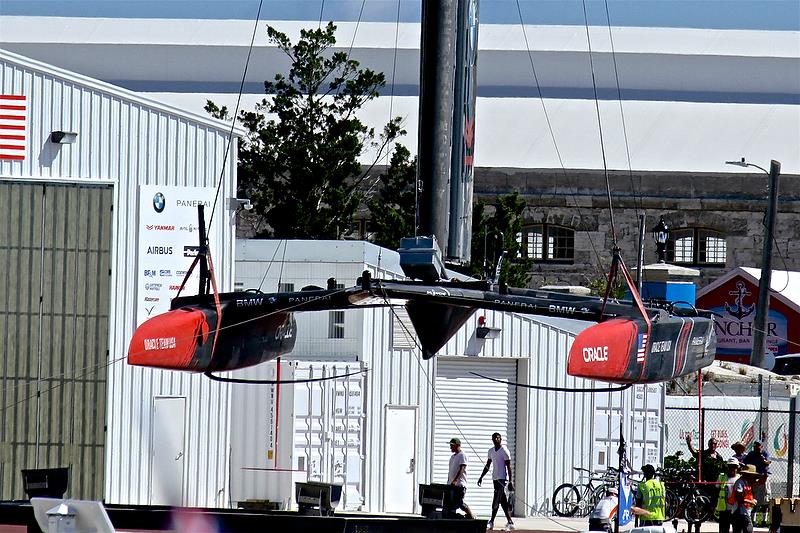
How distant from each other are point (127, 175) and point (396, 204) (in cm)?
2107

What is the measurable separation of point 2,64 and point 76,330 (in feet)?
14.2

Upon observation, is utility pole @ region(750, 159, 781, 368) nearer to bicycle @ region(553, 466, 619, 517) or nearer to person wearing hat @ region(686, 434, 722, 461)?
person wearing hat @ region(686, 434, 722, 461)

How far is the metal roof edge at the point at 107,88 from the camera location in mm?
22703

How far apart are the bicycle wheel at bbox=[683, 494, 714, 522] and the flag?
12.2m

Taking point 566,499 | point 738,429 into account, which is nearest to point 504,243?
point 738,429

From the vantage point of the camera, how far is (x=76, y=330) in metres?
23.0

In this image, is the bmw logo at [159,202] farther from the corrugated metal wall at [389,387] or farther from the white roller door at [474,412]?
the white roller door at [474,412]

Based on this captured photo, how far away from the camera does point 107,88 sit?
23031 millimetres

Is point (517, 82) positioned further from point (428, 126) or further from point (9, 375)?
point (428, 126)

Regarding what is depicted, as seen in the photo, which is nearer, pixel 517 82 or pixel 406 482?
pixel 406 482

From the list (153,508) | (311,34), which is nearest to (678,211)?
(311,34)

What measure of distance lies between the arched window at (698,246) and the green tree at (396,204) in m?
12.4

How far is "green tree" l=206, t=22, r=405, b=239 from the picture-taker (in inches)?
1635

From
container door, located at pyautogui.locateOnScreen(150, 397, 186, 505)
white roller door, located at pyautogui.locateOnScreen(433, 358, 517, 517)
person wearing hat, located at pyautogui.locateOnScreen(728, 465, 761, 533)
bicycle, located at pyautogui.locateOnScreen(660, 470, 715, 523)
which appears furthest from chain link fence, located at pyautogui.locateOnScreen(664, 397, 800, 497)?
container door, located at pyautogui.locateOnScreen(150, 397, 186, 505)
